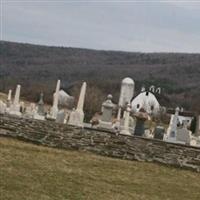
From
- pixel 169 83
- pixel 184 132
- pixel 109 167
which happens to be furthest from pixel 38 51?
pixel 109 167

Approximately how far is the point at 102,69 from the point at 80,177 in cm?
14015

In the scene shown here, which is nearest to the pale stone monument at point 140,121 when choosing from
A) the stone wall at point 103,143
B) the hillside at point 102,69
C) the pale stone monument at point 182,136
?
the pale stone monument at point 182,136

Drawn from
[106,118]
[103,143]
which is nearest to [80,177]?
[103,143]

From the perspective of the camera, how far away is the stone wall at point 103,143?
14086mm

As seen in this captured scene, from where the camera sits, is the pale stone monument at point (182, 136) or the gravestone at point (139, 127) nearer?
the gravestone at point (139, 127)

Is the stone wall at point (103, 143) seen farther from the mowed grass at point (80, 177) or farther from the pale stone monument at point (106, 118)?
the pale stone monument at point (106, 118)

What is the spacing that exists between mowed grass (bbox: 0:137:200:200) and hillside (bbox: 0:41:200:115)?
3605 inches

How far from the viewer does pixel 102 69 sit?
150000mm

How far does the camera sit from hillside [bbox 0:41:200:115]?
399ft

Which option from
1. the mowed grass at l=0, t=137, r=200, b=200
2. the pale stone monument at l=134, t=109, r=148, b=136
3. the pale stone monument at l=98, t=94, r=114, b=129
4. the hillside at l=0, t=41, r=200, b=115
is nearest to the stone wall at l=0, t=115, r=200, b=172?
the mowed grass at l=0, t=137, r=200, b=200

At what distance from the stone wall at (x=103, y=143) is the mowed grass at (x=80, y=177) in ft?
2.05

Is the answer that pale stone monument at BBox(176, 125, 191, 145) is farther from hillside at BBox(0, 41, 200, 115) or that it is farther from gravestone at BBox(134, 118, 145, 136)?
hillside at BBox(0, 41, 200, 115)

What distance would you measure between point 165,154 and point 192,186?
3.72 m

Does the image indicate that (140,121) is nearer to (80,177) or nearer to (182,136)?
(182,136)
